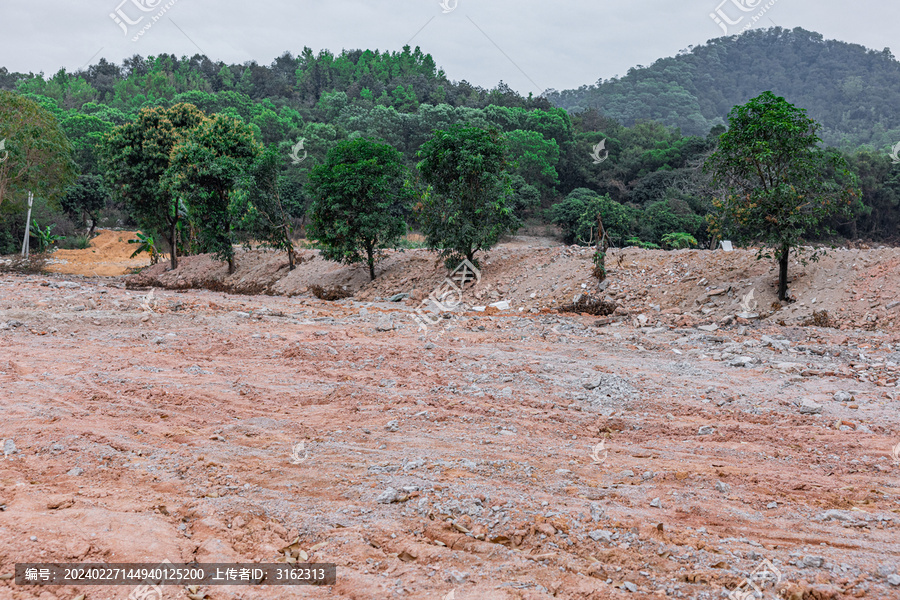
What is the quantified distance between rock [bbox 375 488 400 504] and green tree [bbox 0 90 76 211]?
25269mm

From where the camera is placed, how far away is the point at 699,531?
139 inches

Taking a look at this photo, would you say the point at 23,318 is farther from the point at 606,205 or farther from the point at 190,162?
the point at 606,205

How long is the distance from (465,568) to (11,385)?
620cm

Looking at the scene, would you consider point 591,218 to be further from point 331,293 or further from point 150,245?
point 150,245

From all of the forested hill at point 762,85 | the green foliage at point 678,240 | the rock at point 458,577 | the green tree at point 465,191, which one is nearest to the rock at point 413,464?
the rock at point 458,577

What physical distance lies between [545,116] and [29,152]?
1301 inches

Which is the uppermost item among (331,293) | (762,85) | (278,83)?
(762,85)

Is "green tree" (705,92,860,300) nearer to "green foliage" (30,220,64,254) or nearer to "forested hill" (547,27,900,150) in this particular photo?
"green foliage" (30,220,64,254)

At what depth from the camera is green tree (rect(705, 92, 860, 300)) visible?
11445 millimetres

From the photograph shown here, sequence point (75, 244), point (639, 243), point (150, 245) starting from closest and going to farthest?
point (639, 243)
point (150, 245)
point (75, 244)

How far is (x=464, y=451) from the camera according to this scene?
198 inches

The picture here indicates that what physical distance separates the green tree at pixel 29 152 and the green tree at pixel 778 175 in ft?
80.6

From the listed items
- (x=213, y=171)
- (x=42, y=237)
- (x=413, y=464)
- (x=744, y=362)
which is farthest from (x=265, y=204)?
(x=42, y=237)

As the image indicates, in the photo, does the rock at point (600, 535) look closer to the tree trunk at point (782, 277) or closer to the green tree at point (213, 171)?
the tree trunk at point (782, 277)
